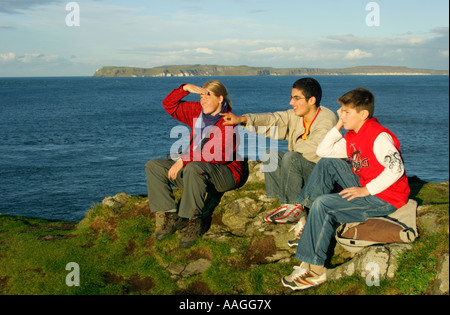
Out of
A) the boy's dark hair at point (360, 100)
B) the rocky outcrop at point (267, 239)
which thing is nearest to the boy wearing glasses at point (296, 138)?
the rocky outcrop at point (267, 239)

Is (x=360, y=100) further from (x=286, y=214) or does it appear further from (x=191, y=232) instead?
(x=191, y=232)

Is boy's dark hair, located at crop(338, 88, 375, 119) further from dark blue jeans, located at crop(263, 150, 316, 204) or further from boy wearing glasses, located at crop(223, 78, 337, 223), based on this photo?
dark blue jeans, located at crop(263, 150, 316, 204)

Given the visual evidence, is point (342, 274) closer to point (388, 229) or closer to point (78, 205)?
point (388, 229)

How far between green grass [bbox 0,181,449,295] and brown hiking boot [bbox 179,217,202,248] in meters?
0.11

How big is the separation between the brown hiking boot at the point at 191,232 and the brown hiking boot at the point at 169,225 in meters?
0.19

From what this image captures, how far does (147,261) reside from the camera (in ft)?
22.1

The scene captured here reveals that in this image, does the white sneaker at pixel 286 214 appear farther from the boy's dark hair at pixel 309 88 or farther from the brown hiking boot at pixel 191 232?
the boy's dark hair at pixel 309 88

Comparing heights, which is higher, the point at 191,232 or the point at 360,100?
the point at 360,100

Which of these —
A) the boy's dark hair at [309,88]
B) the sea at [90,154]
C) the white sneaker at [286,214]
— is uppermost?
the boy's dark hair at [309,88]

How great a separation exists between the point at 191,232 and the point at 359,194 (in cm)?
308

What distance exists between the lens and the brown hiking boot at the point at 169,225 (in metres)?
7.21

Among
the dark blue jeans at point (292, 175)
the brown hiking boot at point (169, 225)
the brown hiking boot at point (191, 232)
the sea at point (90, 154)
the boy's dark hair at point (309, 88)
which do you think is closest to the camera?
the dark blue jeans at point (292, 175)

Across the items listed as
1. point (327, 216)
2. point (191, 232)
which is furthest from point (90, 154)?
point (327, 216)
